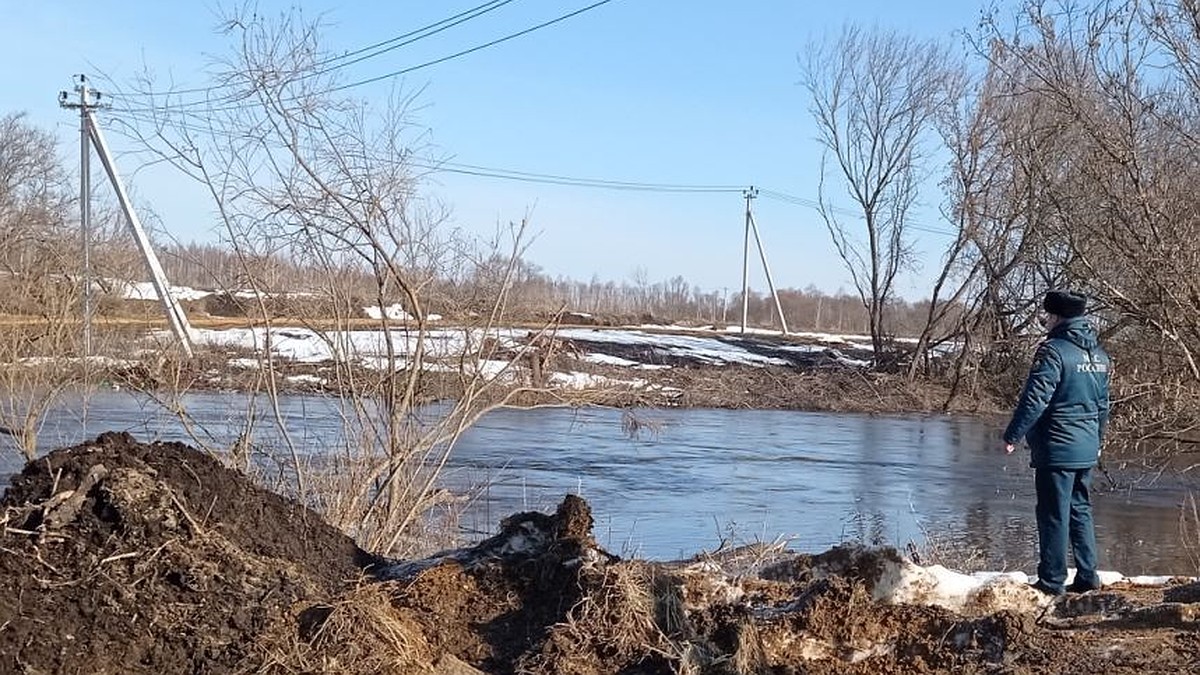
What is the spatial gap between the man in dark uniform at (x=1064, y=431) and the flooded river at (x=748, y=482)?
7.46ft

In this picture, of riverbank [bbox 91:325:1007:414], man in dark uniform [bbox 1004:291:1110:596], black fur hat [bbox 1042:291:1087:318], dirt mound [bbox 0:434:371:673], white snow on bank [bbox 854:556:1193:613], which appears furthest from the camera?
riverbank [bbox 91:325:1007:414]

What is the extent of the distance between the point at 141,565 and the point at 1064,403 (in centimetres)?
509

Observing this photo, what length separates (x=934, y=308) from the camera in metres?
33.9

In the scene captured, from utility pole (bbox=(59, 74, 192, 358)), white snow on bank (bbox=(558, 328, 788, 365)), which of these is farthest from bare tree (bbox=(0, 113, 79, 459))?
white snow on bank (bbox=(558, 328, 788, 365))

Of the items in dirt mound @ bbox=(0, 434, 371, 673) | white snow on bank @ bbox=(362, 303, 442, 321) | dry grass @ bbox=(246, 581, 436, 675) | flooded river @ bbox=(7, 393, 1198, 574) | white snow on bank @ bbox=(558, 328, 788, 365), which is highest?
white snow on bank @ bbox=(362, 303, 442, 321)

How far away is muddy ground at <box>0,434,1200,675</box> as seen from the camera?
4988 millimetres

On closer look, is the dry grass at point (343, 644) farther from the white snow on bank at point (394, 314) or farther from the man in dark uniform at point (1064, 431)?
the white snow on bank at point (394, 314)

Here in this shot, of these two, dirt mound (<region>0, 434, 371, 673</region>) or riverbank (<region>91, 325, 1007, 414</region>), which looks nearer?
dirt mound (<region>0, 434, 371, 673</region>)

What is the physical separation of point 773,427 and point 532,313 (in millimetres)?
16653

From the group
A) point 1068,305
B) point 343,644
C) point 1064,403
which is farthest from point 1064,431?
point 343,644

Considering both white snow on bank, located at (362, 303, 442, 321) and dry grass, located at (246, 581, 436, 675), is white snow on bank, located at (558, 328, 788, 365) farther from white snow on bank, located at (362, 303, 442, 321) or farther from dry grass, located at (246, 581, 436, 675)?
dry grass, located at (246, 581, 436, 675)

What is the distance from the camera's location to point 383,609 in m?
5.29

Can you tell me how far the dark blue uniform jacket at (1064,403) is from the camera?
23.6ft

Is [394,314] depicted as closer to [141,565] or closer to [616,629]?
[141,565]
